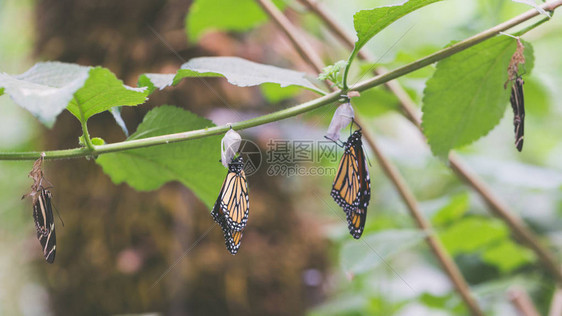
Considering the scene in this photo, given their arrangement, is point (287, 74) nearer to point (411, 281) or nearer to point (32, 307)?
point (411, 281)

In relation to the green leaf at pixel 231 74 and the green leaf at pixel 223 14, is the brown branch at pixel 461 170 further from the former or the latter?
the green leaf at pixel 231 74

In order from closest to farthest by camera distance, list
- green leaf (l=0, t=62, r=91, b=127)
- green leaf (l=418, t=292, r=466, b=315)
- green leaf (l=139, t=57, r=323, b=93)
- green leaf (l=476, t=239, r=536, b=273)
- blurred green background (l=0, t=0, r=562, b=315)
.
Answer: green leaf (l=0, t=62, r=91, b=127) → green leaf (l=139, t=57, r=323, b=93) → green leaf (l=418, t=292, r=466, b=315) → green leaf (l=476, t=239, r=536, b=273) → blurred green background (l=0, t=0, r=562, b=315)

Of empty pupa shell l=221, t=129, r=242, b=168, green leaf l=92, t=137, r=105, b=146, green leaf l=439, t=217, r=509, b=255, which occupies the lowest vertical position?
A: green leaf l=439, t=217, r=509, b=255

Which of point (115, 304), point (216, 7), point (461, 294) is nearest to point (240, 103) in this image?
point (216, 7)

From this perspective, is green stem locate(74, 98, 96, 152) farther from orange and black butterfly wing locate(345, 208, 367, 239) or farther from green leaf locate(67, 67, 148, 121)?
orange and black butterfly wing locate(345, 208, 367, 239)

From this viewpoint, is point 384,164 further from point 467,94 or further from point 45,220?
point 45,220

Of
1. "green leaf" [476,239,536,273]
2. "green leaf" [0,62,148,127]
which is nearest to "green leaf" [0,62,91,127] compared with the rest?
"green leaf" [0,62,148,127]
